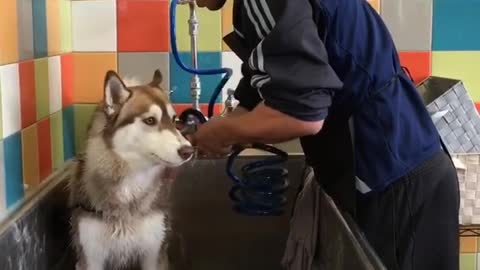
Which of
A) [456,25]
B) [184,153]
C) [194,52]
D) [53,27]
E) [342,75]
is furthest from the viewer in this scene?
[456,25]

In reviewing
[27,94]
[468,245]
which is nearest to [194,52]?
[27,94]

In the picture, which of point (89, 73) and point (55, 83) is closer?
point (55, 83)

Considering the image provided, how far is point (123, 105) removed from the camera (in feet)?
4.52

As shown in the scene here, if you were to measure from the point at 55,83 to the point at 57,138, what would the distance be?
0.41ft

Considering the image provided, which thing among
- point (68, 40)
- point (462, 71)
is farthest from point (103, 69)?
point (462, 71)

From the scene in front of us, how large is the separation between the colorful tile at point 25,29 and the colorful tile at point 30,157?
14 centimetres

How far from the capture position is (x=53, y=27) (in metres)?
1.62

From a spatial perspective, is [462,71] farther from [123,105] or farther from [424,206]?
[123,105]

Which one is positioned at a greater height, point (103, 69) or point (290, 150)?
point (103, 69)

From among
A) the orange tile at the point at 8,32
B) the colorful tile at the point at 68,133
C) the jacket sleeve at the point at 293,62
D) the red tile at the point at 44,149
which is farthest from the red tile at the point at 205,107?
the jacket sleeve at the point at 293,62

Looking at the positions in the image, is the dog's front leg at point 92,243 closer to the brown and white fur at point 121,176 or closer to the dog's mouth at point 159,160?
the brown and white fur at point 121,176

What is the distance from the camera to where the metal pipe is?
1.71m

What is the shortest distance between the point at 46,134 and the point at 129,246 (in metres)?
0.34

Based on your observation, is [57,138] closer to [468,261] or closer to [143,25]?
[143,25]
